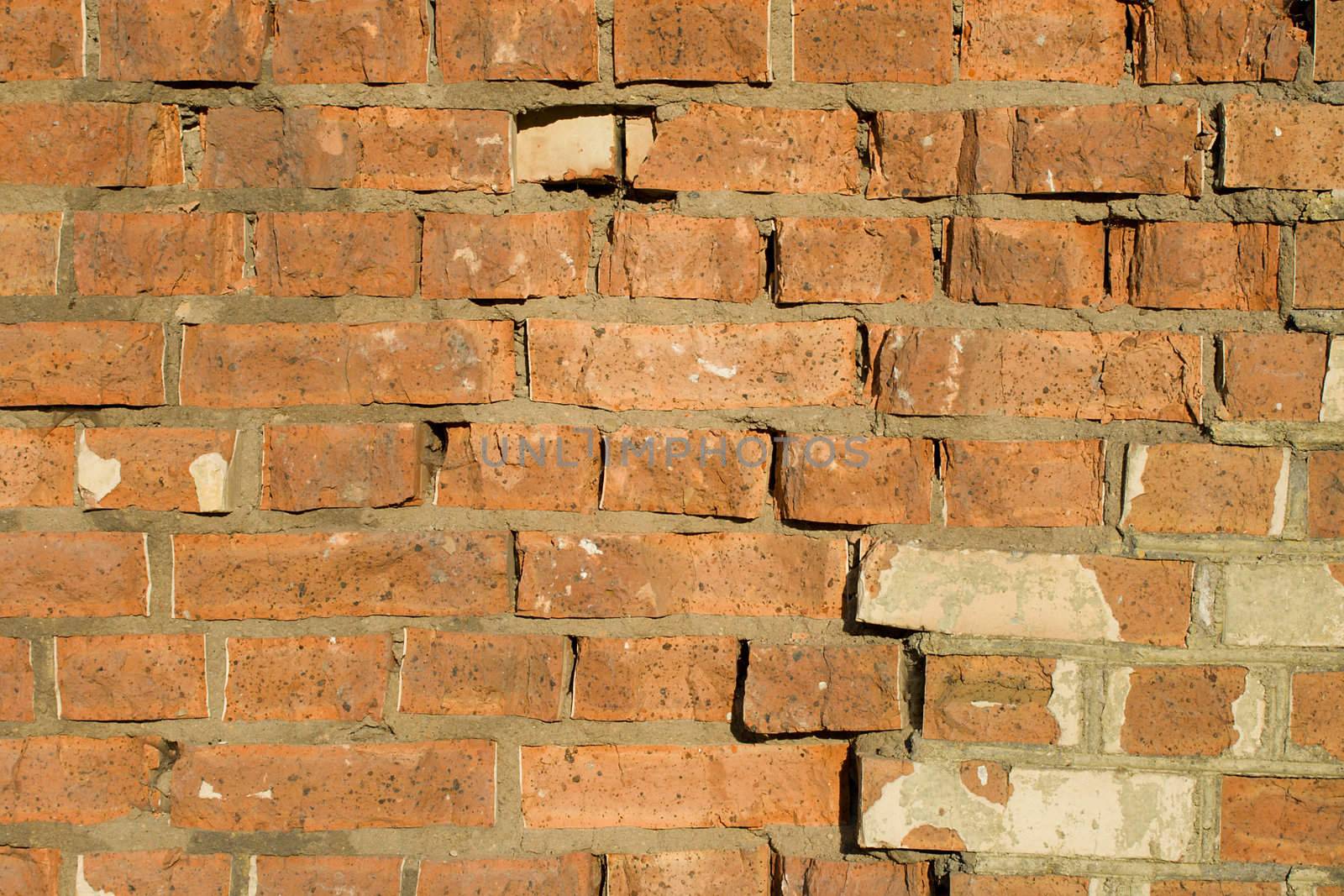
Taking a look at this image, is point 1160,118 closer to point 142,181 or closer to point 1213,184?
point 1213,184

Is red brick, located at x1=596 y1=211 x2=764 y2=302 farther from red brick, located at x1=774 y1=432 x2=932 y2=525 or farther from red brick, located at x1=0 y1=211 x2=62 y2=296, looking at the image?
red brick, located at x1=0 y1=211 x2=62 y2=296

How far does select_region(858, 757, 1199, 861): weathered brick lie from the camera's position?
99 centimetres

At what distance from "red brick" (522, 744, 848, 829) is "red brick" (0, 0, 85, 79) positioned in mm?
982

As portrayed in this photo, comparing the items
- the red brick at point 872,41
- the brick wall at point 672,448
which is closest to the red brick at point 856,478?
the brick wall at point 672,448

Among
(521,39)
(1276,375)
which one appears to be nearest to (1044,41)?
(1276,375)

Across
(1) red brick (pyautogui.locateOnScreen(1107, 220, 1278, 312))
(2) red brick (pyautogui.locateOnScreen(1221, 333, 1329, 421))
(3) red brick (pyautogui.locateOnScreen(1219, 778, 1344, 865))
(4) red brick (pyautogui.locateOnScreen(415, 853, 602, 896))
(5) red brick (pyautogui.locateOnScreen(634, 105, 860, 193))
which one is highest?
(5) red brick (pyautogui.locateOnScreen(634, 105, 860, 193))

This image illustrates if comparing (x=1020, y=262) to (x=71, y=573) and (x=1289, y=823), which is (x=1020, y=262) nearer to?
(x=1289, y=823)

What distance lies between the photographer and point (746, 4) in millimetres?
1013

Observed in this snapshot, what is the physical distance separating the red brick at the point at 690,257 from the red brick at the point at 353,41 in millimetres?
313

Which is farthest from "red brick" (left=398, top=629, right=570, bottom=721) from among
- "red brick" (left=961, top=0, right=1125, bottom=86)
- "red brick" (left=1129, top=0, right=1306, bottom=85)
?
"red brick" (left=1129, top=0, right=1306, bottom=85)

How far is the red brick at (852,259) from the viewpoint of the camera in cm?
102

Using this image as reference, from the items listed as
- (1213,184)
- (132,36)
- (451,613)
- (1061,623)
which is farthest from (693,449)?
(132,36)

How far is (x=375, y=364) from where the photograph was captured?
1027mm

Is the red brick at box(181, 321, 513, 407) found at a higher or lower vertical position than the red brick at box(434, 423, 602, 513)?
higher
